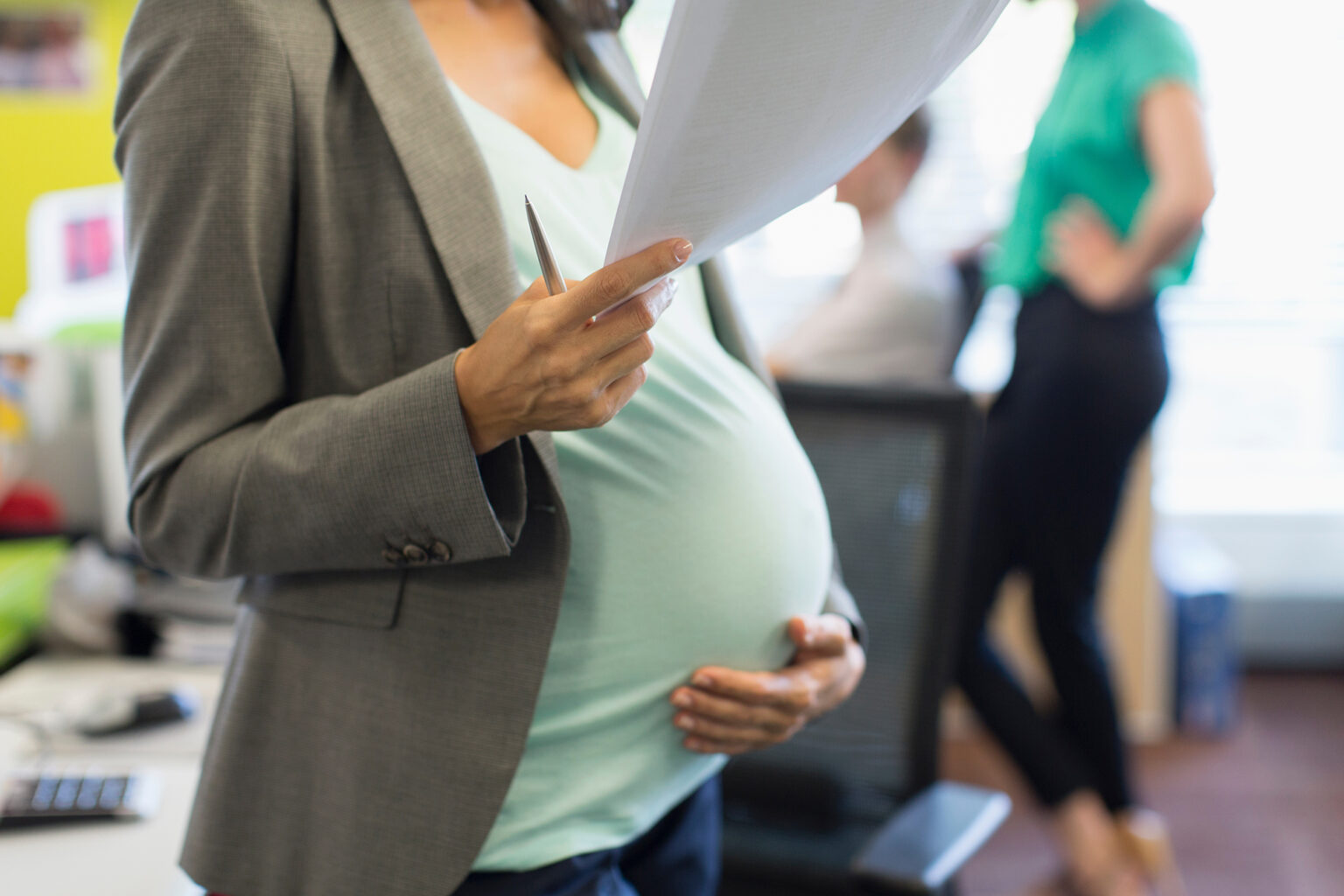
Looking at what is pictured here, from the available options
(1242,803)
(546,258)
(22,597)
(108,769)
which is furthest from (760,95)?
(1242,803)

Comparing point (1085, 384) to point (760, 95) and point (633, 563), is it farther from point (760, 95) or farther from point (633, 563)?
point (760, 95)

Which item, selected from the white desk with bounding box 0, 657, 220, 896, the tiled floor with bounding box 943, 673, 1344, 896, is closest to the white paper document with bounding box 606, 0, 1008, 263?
the white desk with bounding box 0, 657, 220, 896

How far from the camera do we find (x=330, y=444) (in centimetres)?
57

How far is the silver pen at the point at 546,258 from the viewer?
48cm

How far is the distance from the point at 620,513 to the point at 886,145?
61.4 inches

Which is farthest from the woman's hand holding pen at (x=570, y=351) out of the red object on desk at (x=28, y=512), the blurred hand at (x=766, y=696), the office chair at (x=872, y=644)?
the red object on desk at (x=28, y=512)

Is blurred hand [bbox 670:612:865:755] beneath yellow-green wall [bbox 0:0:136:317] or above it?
beneath

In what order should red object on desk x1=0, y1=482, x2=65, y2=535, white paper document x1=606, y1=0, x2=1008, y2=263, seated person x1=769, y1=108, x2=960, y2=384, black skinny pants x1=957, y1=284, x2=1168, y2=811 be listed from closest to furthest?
1. white paper document x1=606, y1=0, x2=1008, y2=263
2. red object on desk x1=0, y1=482, x2=65, y2=535
3. black skinny pants x1=957, y1=284, x2=1168, y2=811
4. seated person x1=769, y1=108, x2=960, y2=384

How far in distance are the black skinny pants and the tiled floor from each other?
36 centimetres

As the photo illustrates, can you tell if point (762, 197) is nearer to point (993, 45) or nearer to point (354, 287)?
point (354, 287)

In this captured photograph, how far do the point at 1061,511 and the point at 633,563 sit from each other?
1.35 meters

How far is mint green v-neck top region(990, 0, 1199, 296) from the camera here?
1.63m

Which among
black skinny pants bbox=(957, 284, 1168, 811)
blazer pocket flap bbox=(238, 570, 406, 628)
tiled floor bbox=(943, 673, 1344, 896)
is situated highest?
blazer pocket flap bbox=(238, 570, 406, 628)

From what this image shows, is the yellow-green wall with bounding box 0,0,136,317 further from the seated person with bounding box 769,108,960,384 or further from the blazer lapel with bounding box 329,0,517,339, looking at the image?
the blazer lapel with bounding box 329,0,517,339
